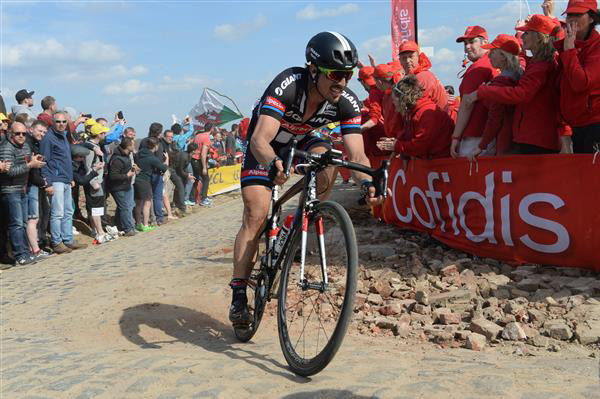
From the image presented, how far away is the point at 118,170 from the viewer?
13109mm

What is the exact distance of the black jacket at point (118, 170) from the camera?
1309 centimetres

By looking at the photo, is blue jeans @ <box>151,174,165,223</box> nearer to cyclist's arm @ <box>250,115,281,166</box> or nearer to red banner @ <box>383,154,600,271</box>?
red banner @ <box>383,154,600,271</box>

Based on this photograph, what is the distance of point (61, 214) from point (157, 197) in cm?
374

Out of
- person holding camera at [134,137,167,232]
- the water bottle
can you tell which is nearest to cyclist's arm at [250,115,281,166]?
the water bottle

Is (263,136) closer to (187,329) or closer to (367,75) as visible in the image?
(187,329)

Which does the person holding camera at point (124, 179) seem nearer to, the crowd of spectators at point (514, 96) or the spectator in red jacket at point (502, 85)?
the crowd of spectators at point (514, 96)

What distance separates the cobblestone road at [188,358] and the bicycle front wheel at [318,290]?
187 mm

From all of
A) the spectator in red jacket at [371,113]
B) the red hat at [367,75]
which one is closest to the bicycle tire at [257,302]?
the spectator in red jacket at [371,113]

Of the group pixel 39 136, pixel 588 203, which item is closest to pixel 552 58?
pixel 588 203

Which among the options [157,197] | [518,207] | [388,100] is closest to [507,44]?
[518,207]

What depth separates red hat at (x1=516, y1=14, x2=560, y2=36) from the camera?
20.0 feet

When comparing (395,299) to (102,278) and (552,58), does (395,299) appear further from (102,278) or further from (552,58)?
(102,278)

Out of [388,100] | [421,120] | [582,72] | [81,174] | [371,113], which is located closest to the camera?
[582,72]

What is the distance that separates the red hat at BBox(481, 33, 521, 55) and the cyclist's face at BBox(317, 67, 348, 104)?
2661mm
